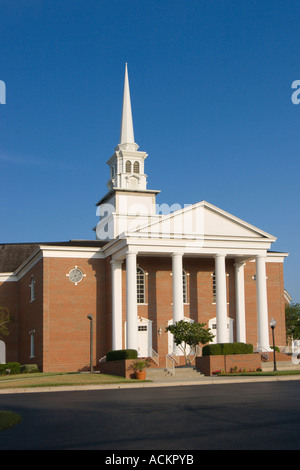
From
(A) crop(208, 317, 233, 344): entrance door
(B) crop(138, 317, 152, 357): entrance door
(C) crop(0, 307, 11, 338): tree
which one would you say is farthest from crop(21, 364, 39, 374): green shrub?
(A) crop(208, 317, 233, 344): entrance door

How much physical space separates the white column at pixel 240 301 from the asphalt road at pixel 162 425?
2910 cm

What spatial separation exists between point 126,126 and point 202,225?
21537 mm

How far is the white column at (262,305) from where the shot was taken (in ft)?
150

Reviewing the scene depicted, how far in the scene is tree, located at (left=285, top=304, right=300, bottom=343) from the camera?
206 feet

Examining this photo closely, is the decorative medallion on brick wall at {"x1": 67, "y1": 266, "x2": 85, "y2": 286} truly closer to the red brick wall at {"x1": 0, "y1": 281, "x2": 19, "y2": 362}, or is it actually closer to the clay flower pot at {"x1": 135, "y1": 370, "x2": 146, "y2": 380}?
the red brick wall at {"x1": 0, "y1": 281, "x2": 19, "y2": 362}

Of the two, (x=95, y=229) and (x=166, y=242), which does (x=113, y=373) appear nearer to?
(x=166, y=242)

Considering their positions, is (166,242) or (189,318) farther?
(189,318)

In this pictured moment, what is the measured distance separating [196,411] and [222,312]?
29.3 m

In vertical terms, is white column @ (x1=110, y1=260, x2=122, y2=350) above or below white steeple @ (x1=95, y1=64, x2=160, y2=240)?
below

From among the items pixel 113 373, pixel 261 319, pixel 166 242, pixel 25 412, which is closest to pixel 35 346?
pixel 113 373

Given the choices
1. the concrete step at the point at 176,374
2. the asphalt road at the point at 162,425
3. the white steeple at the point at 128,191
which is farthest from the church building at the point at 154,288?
the asphalt road at the point at 162,425

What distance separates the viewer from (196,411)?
15914 mm

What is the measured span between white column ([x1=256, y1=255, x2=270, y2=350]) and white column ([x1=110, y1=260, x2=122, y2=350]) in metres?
10.4

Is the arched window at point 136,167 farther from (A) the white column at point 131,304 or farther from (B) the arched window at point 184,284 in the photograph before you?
(A) the white column at point 131,304
